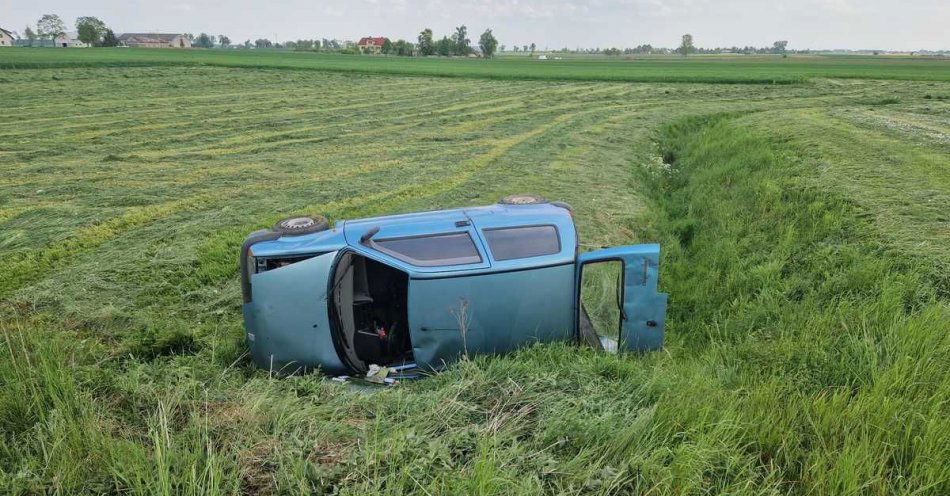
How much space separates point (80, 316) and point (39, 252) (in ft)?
8.63

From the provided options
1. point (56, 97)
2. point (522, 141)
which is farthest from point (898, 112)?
point (56, 97)

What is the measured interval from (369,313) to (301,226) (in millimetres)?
1168

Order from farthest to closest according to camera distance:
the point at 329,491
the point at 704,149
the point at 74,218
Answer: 1. the point at 704,149
2. the point at 74,218
3. the point at 329,491

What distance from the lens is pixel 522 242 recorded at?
5316 millimetres

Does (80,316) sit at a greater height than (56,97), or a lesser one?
lesser

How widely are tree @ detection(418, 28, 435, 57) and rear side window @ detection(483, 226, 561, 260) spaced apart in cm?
9525

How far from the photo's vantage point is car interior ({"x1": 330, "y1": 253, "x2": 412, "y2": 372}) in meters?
5.27

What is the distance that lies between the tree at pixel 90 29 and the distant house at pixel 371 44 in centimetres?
4468

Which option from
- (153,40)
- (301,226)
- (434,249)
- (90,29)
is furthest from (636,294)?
(153,40)

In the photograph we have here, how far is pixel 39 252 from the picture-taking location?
815cm

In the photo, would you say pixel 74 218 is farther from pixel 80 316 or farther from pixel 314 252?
pixel 314 252

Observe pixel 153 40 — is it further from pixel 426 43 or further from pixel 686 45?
pixel 686 45

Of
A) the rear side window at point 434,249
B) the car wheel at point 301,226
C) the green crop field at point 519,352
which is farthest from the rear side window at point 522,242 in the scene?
the car wheel at point 301,226

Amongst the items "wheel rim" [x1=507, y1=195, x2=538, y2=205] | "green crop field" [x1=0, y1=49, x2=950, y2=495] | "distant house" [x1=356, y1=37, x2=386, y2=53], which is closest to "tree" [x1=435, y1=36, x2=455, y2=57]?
"distant house" [x1=356, y1=37, x2=386, y2=53]
